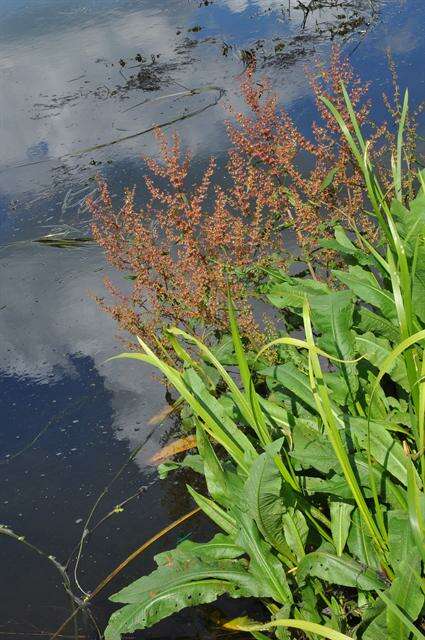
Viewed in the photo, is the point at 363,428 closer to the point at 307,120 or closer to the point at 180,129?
the point at 307,120

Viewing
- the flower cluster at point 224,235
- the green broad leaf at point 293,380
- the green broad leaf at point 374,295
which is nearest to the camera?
the green broad leaf at point 293,380

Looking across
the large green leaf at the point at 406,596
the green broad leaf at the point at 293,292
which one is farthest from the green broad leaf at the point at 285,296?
the large green leaf at the point at 406,596

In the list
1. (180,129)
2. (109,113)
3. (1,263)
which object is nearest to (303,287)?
(1,263)

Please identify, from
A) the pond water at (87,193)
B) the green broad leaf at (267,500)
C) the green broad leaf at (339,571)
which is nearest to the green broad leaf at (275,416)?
the green broad leaf at (267,500)

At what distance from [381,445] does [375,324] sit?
54 cm

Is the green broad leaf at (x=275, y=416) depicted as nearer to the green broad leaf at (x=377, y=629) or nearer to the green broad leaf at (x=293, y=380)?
the green broad leaf at (x=293, y=380)

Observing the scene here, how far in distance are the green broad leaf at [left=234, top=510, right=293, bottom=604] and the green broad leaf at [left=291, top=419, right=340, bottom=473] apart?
0.75ft

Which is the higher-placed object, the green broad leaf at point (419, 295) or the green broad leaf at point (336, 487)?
the green broad leaf at point (419, 295)

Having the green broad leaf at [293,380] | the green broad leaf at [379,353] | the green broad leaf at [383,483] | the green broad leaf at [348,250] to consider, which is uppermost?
the green broad leaf at [348,250]

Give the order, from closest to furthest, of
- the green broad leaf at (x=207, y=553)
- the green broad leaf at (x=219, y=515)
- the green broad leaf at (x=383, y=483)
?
the green broad leaf at (x=383, y=483) < the green broad leaf at (x=207, y=553) < the green broad leaf at (x=219, y=515)

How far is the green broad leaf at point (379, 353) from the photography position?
2553 mm

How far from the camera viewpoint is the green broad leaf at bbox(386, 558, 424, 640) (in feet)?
6.14

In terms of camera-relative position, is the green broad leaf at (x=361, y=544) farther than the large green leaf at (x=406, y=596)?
Yes

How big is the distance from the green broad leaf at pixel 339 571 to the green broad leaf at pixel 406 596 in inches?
7.6
